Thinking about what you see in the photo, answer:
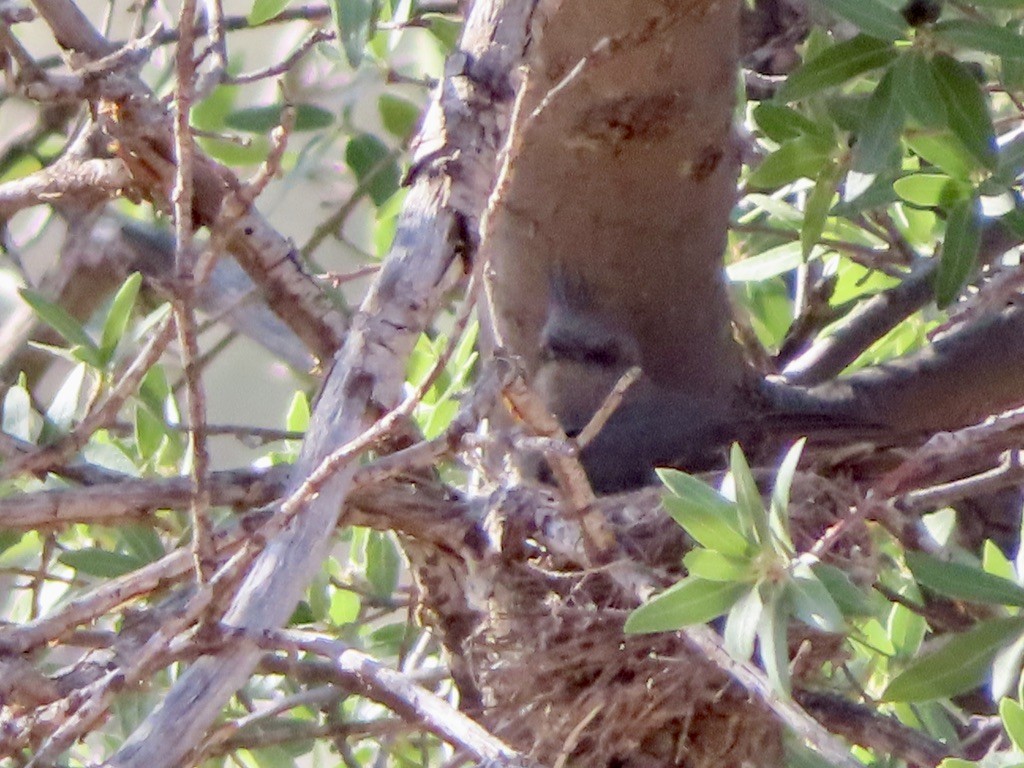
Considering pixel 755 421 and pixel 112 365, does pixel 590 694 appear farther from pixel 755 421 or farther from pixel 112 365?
pixel 112 365

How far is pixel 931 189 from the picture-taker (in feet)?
4.46

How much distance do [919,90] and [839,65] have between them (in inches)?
3.4

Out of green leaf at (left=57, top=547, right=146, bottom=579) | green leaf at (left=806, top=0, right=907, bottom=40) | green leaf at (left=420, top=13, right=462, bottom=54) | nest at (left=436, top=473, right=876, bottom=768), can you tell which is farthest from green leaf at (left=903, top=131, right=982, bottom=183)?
green leaf at (left=57, top=547, right=146, bottom=579)

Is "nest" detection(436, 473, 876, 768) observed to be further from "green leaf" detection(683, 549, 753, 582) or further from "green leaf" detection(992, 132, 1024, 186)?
"green leaf" detection(992, 132, 1024, 186)

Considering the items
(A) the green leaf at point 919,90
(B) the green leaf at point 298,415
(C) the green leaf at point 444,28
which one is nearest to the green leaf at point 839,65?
(A) the green leaf at point 919,90

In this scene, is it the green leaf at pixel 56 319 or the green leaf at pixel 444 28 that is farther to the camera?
the green leaf at pixel 444 28

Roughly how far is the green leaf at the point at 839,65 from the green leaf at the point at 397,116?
31.5 inches

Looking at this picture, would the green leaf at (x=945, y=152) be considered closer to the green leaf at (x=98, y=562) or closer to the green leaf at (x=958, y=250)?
the green leaf at (x=958, y=250)

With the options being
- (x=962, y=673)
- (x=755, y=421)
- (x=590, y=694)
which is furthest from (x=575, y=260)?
(x=962, y=673)

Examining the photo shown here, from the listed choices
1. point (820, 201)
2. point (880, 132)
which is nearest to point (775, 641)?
point (880, 132)

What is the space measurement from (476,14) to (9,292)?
144 centimetres

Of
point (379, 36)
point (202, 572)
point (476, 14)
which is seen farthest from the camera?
point (379, 36)

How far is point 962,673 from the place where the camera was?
1.12 metres

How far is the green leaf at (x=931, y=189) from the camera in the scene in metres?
1.35
